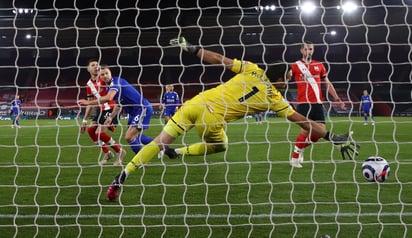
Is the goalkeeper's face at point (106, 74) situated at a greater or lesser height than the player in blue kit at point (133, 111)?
greater

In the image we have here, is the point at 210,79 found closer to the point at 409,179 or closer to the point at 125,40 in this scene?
the point at 125,40

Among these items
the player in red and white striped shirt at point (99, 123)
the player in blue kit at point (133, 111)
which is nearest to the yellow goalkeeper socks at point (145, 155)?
the player in blue kit at point (133, 111)

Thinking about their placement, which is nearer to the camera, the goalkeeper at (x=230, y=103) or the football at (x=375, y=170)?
the goalkeeper at (x=230, y=103)

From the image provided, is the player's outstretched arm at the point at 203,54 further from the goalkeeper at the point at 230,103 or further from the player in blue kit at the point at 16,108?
the player in blue kit at the point at 16,108

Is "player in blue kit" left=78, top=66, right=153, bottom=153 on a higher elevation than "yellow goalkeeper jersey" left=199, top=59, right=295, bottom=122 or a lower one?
lower

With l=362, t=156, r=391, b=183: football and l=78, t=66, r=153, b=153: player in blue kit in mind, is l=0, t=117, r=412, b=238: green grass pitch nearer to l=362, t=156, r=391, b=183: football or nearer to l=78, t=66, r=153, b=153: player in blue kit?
l=362, t=156, r=391, b=183: football

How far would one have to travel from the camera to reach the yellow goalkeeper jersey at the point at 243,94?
5.07 m

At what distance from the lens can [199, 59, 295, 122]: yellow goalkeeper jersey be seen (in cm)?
507

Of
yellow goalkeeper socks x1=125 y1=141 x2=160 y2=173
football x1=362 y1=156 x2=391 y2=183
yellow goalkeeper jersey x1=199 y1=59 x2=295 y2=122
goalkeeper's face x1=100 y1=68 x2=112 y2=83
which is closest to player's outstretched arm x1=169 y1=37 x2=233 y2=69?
yellow goalkeeper jersey x1=199 y1=59 x2=295 y2=122

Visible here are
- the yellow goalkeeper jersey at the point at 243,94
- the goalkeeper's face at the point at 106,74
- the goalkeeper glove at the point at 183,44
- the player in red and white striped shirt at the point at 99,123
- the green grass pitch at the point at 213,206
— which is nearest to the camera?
the green grass pitch at the point at 213,206

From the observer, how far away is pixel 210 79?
3250cm

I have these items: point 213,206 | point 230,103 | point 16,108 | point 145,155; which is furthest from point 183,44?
point 16,108

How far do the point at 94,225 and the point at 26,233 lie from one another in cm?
58

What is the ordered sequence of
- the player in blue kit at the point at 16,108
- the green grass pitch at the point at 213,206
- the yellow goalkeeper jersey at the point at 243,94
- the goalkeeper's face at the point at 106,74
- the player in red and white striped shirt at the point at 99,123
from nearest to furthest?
the green grass pitch at the point at 213,206 < the yellow goalkeeper jersey at the point at 243,94 < the goalkeeper's face at the point at 106,74 < the player in red and white striped shirt at the point at 99,123 < the player in blue kit at the point at 16,108
